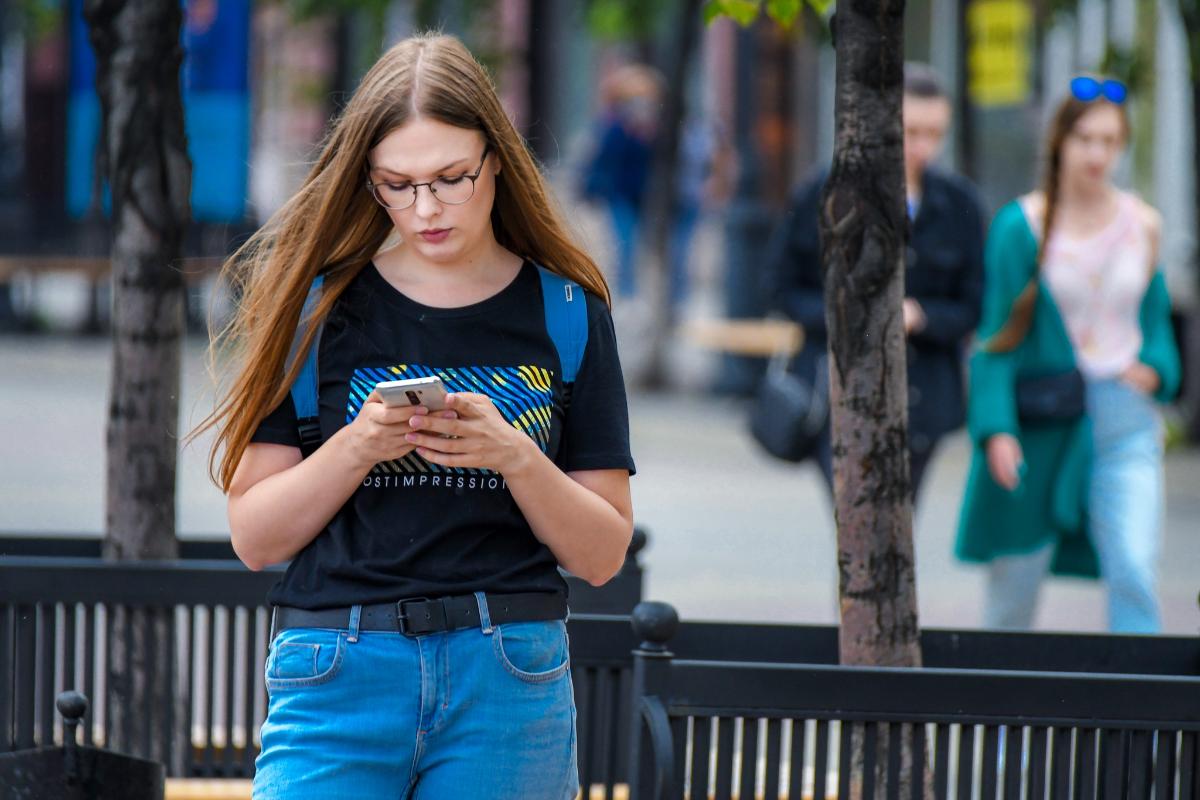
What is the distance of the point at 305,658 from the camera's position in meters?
2.48

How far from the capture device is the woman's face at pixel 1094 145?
5375 mm

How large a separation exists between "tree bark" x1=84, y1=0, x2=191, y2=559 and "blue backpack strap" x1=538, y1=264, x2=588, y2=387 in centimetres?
194

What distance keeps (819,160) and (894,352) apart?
1466 cm

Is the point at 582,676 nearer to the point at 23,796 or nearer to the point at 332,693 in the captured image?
the point at 23,796

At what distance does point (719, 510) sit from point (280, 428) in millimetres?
7478

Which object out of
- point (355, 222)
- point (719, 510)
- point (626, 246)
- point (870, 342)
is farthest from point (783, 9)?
point (626, 246)

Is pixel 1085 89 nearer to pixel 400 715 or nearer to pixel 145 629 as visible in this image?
pixel 145 629

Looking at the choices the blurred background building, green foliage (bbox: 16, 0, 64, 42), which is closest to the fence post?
the blurred background building

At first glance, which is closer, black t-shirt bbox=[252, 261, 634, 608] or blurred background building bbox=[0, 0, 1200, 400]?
black t-shirt bbox=[252, 261, 634, 608]

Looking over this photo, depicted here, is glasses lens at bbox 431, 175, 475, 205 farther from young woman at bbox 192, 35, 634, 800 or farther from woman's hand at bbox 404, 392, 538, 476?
woman's hand at bbox 404, 392, 538, 476

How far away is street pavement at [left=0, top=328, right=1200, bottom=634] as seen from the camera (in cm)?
770

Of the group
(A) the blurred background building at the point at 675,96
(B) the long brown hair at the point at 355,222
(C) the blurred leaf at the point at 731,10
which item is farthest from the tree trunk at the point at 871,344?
(A) the blurred background building at the point at 675,96

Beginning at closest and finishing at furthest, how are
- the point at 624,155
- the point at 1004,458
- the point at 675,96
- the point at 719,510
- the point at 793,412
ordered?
the point at 1004,458, the point at 793,412, the point at 719,510, the point at 675,96, the point at 624,155

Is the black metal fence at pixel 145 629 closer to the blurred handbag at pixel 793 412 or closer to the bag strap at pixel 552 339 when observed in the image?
the bag strap at pixel 552 339
